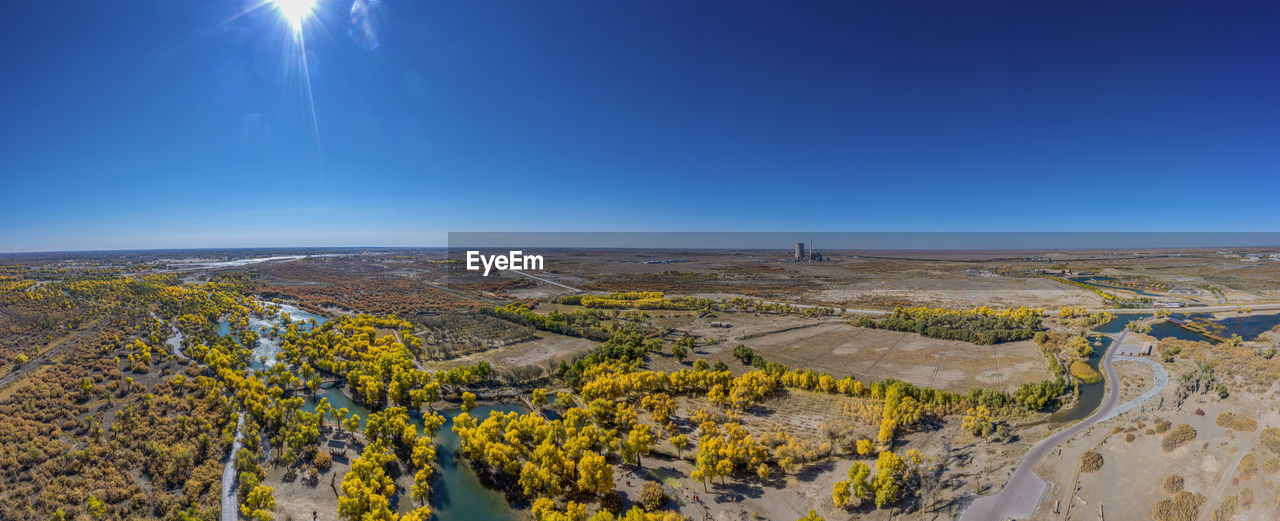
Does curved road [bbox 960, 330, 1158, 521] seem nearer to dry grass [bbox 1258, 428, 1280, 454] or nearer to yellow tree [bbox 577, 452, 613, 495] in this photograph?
dry grass [bbox 1258, 428, 1280, 454]

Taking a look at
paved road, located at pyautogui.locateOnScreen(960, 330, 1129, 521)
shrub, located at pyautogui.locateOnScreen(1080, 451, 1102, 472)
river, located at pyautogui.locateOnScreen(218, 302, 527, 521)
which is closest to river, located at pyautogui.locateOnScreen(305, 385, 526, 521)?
river, located at pyautogui.locateOnScreen(218, 302, 527, 521)

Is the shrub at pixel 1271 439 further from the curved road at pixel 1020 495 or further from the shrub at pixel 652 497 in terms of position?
the shrub at pixel 652 497

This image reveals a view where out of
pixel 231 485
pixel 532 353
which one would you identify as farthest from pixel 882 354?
pixel 231 485

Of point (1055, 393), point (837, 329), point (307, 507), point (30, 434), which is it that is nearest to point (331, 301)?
point (30, 434)

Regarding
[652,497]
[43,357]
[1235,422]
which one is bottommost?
[652,497]

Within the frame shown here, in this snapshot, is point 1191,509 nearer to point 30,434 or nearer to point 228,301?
point 30,434

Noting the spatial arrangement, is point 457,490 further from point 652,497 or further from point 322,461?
point 652,497
